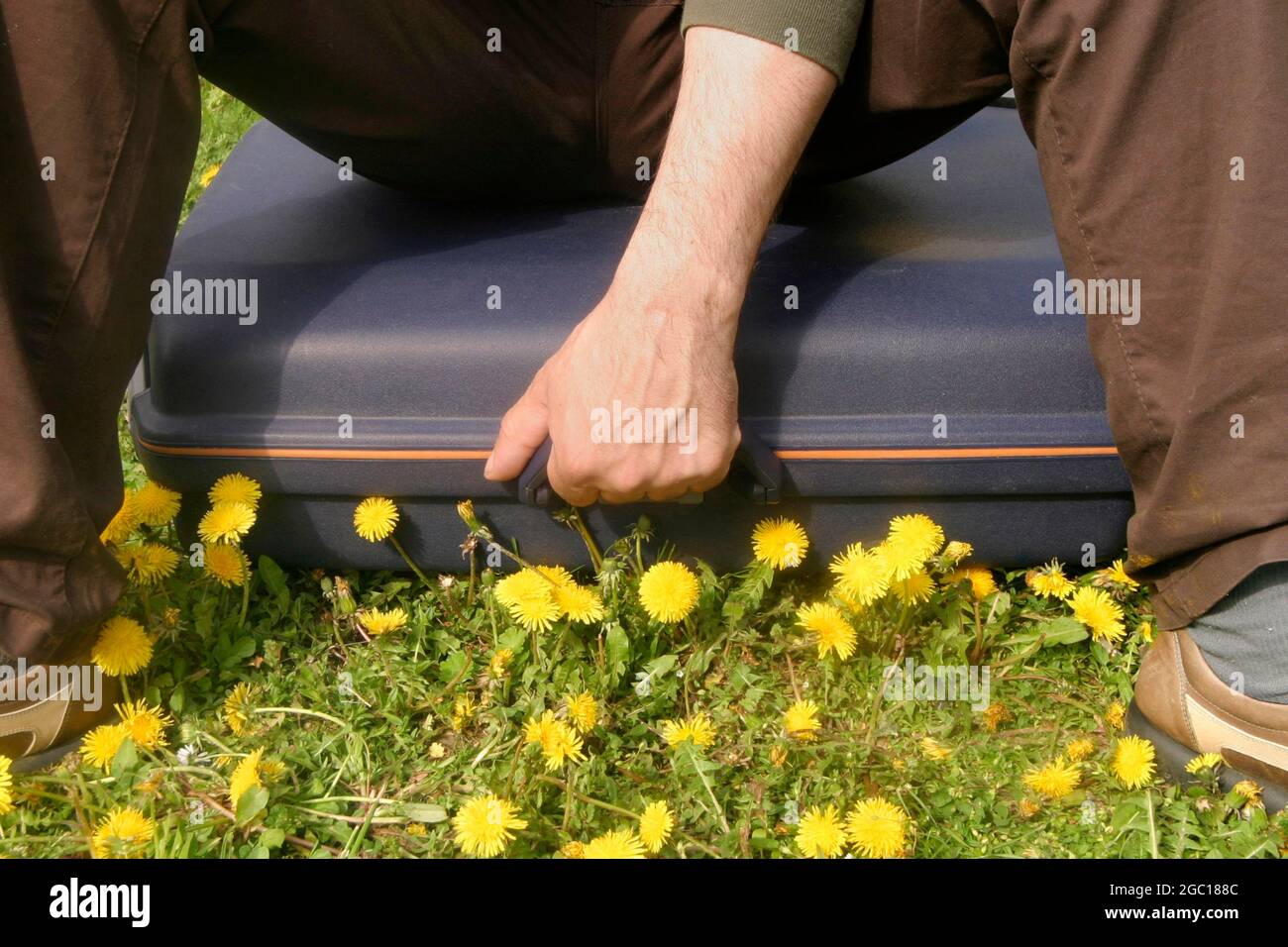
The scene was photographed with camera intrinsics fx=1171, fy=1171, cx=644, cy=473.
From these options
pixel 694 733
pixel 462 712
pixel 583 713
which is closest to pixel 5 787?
pixel 462 712

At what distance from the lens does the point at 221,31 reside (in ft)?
4.17

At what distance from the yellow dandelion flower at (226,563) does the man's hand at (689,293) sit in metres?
0.44

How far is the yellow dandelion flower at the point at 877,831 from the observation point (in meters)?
1.08

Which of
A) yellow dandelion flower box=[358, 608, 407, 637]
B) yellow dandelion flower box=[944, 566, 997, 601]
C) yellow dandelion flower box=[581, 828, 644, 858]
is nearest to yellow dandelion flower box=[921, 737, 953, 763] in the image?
yellow dandelion flower box=[944, 566, 997, 601]

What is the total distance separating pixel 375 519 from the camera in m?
1.41

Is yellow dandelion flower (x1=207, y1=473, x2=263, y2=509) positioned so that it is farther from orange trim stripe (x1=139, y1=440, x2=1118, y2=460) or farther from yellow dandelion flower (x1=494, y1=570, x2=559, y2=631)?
yellow dandelion flower (x1=494, y1=570, x2=559, y2=631)

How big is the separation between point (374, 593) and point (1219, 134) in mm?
1076

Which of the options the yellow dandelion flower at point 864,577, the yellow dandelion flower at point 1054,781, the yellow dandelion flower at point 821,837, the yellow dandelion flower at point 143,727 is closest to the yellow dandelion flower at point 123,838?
the yellow dandelion flower at point 143,727

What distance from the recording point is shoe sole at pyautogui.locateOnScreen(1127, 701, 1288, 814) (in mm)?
1153

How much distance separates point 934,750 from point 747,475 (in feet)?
1.19

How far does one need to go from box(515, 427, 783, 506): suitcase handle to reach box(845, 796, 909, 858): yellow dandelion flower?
1.25ft

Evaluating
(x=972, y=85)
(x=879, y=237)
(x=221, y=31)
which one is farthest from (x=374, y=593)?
(x=972, y=85)

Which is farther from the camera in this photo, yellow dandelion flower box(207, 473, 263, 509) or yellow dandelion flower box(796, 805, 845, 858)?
yellow dandelion flower box(207, 473, 263, 509)

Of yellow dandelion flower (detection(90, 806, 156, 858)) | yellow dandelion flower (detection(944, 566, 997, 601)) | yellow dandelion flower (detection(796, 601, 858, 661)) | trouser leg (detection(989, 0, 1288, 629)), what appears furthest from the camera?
yellow dandelion flower (detection(944, 566, 997, 601))
